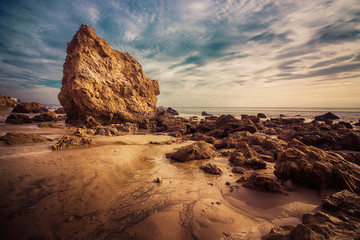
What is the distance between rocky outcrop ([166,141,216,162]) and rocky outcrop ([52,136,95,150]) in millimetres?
4338

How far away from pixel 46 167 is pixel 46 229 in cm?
271

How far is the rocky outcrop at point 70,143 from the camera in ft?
19.8

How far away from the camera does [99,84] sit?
14945mm

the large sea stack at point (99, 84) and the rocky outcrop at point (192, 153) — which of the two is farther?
the large sea stack at point (99, 84)

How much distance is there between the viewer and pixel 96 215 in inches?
101

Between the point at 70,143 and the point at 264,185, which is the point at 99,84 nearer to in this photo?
the point at 70,143

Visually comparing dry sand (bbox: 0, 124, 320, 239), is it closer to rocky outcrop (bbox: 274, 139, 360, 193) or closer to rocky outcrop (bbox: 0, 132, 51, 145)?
rocky outcrop (bbox: 274, 139, 360, 193)

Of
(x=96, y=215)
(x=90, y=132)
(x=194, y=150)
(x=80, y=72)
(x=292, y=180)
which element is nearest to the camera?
(x=96, y=215)

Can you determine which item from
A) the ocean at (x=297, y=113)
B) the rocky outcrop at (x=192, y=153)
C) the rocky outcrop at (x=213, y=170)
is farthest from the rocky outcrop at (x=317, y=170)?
the ocean at (x=297, y=113)

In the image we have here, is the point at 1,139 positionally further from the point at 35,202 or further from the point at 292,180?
the point at 292,180

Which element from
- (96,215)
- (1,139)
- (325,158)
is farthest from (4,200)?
(325,158)

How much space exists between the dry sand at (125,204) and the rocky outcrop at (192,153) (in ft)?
4.46

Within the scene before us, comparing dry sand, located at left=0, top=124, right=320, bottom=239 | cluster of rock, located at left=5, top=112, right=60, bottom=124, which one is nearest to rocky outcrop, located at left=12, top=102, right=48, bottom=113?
cluster of rock, located at left=5, top=112, right=60, bottom=124

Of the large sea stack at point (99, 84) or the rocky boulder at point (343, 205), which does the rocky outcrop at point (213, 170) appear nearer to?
the rocky boulder at point (343, 205)
